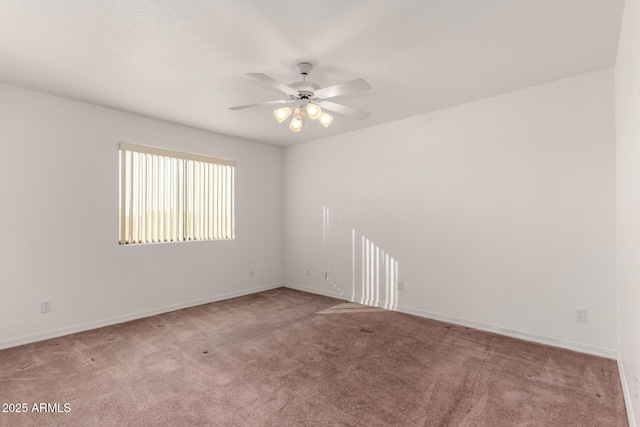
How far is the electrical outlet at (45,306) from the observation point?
3306 mm

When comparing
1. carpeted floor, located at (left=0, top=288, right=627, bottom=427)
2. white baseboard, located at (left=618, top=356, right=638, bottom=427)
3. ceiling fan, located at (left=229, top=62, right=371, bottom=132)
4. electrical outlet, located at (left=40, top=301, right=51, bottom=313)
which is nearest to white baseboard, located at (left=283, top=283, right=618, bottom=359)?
carpeted floor, located at (left=0, top=288, right=627, bottom=427)

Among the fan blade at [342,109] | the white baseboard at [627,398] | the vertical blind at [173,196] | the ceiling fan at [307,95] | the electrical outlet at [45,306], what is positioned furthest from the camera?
the vertical blind at [173,196]

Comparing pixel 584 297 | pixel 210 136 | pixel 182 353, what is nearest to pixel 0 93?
pixel 210 136

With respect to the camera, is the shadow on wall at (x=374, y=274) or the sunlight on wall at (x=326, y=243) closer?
the shadow on wall at (x=374, y=274)

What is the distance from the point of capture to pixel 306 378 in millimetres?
2518

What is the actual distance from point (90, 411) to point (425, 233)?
3719mm

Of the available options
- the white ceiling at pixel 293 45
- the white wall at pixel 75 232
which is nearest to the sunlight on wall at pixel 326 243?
the white wall at pixel 75 232

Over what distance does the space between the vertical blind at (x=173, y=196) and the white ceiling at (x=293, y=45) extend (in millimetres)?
919

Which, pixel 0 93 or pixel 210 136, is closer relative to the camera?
pixel 0 93

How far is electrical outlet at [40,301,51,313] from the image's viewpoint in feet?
10.8

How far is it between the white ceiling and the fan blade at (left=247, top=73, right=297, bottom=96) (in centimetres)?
22

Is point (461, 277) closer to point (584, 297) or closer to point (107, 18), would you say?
point (584, 297)

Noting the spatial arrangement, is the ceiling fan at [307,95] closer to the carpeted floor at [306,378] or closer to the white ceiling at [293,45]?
the white ceiling at [293,45]

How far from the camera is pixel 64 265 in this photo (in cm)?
346
